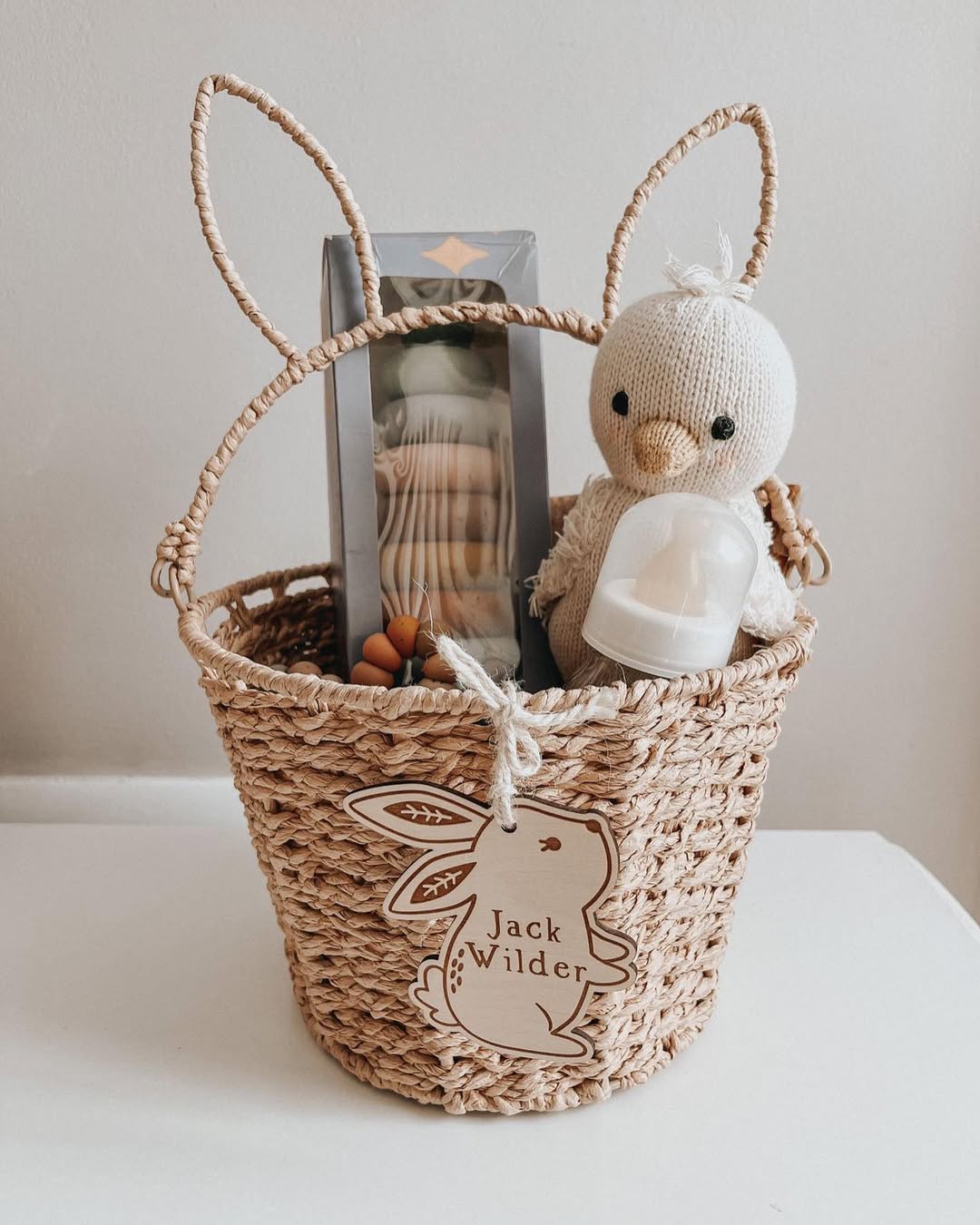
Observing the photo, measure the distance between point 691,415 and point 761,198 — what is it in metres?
0.19

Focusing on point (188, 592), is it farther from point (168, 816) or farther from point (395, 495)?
point (168, 816)

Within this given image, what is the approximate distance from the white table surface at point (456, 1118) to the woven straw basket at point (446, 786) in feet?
0.09

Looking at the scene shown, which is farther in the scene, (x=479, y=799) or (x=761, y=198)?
(x=761, y=198)

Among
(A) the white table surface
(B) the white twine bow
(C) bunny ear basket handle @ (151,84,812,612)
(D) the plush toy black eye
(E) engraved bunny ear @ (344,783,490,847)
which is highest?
(C) bunny ear basket handle @ (151,84,812,612)

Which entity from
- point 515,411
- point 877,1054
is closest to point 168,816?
point 515,411

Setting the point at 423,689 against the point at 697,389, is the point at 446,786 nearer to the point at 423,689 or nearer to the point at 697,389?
the point at 423,689

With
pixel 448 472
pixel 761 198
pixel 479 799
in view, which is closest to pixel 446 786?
pixel 479 799

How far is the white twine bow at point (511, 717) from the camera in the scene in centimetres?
43

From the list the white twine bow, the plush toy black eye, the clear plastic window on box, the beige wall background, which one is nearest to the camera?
the white twine bow

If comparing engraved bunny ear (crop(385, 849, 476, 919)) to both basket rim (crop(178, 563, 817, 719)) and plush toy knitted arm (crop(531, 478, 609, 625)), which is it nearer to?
basket rim (crop(178, 563, 817, 719))

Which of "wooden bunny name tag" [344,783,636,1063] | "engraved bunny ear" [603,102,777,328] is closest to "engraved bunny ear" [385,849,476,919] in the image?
"wooden bunny name tag" [344,783,636,1063]

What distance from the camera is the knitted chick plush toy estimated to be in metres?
0.53

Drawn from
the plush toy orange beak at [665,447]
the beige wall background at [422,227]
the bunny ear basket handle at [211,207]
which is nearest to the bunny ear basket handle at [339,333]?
the bunny ear basket handle at [211,207]

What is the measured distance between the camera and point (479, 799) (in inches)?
18.4
